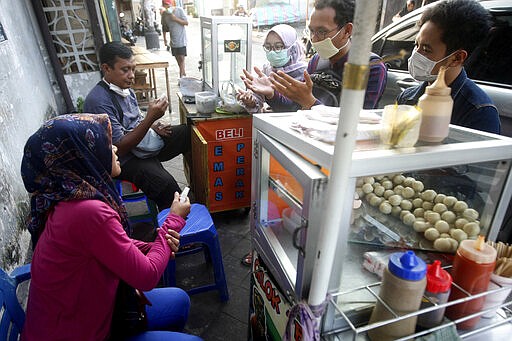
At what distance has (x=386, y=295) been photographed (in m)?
0.80

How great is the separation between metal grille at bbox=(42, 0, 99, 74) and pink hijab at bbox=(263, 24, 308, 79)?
335cm

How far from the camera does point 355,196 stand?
858mm

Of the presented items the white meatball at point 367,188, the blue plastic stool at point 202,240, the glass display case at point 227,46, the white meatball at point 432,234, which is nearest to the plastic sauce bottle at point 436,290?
the white meatball at point 432,234

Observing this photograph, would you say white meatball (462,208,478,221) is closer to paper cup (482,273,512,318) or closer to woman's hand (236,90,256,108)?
paper cup (482,273,512,318)

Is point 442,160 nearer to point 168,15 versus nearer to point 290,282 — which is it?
point 290,282

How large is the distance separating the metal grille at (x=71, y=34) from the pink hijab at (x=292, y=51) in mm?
3353

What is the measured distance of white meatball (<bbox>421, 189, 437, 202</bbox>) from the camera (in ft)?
3.77

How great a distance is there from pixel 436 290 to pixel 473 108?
1.00 metres

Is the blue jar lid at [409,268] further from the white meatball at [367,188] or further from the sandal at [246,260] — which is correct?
the sandal at [246,260]

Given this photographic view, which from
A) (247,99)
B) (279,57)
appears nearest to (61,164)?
(247,99)

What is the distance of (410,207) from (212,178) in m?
1.92

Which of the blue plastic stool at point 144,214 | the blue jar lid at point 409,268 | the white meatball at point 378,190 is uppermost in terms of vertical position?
the blue jar lid at point 409,268

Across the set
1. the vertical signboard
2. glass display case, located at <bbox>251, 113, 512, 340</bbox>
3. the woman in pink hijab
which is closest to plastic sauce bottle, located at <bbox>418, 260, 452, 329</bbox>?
glass display case, located at <bbox>251, 113, 512, 340</bbox>

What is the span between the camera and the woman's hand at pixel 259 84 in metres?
2.27
